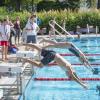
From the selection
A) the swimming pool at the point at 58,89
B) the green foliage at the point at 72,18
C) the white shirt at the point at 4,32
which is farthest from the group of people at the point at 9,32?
the green foliage at the point at 72,18

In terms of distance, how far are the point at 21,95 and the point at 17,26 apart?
1156 centimetres

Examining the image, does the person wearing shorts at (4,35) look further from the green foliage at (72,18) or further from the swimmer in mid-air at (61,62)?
the green foliage at (72,18)

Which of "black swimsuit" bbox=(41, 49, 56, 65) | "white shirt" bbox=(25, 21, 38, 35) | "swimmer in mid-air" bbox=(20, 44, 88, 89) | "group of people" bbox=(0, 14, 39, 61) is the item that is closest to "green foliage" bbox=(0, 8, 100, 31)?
"group of people" bbox=(0, 14, 39, 61)

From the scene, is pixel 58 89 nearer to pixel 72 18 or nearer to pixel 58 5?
pixel 72 18

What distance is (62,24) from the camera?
2838 centimetres

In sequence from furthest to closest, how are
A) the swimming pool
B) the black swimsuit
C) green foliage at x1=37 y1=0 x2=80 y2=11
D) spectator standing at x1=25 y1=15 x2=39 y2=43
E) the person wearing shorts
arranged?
green foliage at x1=37 y1=0 x2=80 y2=11
spectator standing at x1=25 y1=15 x2=39 y2=43
the person wearing shorts
the swimming pool
the black swimsuit

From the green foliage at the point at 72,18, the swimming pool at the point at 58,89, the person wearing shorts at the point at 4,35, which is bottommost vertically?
the swimming pool at the point at 58,89

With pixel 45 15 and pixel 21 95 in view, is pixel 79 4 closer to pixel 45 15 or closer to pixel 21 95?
pixel 45 15

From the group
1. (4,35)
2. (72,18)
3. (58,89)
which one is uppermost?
(4,35)

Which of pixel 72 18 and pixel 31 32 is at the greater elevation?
pixel 31 32

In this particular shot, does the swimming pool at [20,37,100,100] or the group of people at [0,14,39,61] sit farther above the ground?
the group of people at [0,14,39,61]

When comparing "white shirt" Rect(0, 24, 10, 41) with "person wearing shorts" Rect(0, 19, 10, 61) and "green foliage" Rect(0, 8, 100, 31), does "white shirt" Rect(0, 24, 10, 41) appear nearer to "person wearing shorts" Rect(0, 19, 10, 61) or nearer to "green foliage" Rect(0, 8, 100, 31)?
"person wearing shorts" Rect(0, 19, 10, 61)

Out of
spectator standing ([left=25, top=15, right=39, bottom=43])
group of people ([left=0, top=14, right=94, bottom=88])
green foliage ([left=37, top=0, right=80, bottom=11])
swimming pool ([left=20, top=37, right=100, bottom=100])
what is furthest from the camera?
green foliage ([left=37, top=0, right=80, bottom=11])

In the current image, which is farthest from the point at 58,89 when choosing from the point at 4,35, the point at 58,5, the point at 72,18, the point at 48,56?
the point at 58,5
